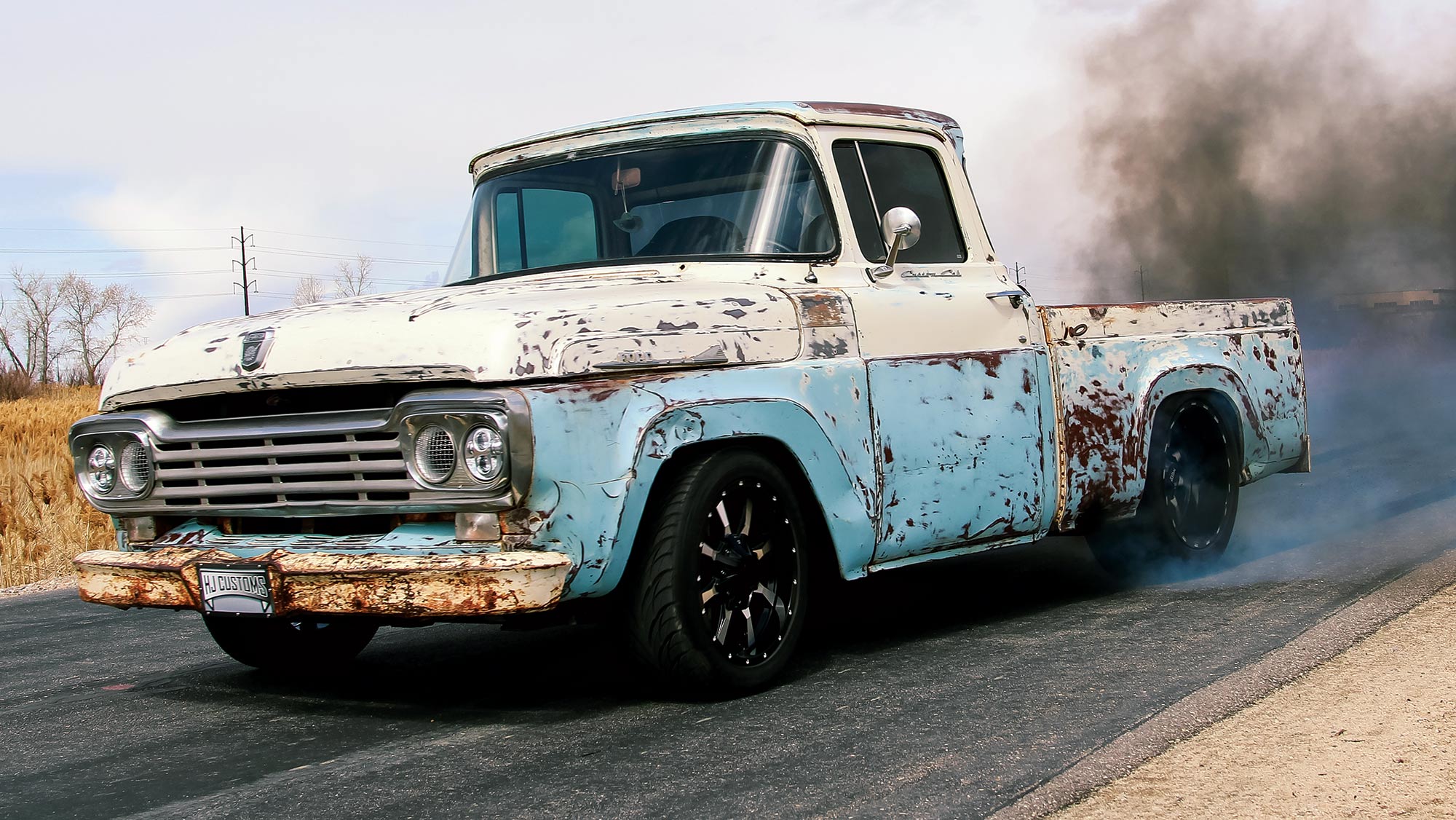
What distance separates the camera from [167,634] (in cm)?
698

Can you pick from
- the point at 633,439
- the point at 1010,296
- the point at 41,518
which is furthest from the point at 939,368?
the point at 41,518

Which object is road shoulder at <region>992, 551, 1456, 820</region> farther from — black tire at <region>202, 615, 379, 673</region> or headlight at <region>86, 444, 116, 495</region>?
headlight at <region>86, 444, 116, 495</region>

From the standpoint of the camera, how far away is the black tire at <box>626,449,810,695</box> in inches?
182

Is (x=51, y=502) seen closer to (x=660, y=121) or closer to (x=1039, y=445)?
(x=660, y=121)

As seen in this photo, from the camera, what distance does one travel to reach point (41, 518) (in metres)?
10.9

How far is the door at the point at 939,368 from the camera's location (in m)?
5.48

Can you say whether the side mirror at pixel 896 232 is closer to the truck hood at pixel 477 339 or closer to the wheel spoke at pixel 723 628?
the truck hood at pixel 477 339

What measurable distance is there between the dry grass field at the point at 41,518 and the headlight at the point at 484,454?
16.7 ft

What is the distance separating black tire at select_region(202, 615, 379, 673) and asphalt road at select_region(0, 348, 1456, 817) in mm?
136

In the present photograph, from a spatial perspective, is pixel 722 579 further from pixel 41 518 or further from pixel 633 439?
pixel 41 518

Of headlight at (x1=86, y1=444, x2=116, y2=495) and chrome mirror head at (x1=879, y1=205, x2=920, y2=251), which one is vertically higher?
chrome mirror head at (x1=879, y1=205, x2=920, y2=251)

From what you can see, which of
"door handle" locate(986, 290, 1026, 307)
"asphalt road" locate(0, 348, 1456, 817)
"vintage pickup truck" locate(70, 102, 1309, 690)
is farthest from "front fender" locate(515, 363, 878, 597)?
"door handle" locate(986, 290, 1026, 307)

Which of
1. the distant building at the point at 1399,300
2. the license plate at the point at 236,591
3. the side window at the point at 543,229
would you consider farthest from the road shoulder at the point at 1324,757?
the distant building at the point at 1399,300

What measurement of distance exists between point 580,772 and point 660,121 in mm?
2708
